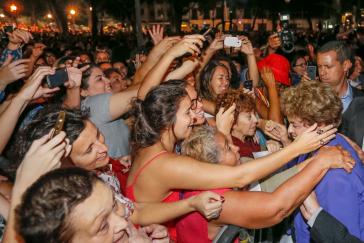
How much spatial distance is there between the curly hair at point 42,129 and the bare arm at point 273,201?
0.98m

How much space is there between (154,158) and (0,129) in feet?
3.70

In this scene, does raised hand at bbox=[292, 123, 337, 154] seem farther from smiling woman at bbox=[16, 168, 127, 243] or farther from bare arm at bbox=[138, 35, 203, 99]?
bare arm at bbox=[138, 35, 203, 99]

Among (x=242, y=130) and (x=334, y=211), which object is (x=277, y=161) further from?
(x=242, y=130)

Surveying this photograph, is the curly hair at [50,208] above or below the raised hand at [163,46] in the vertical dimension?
below

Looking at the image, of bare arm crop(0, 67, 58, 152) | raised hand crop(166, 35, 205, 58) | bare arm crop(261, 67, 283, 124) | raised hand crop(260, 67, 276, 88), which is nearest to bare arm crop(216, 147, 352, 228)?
raised hand crop(166, 35, 205, 58)

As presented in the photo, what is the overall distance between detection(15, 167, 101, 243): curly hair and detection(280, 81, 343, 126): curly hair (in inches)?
60.9

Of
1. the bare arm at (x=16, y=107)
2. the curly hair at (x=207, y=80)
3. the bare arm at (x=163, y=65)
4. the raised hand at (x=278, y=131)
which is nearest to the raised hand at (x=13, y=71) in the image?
the bare arm at (x=16, y=107)

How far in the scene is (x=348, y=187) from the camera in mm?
2258

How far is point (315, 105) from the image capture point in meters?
2.53

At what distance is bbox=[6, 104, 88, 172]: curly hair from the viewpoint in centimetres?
228

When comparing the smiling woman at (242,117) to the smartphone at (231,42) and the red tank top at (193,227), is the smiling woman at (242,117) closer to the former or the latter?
the smartphone at (231,42)

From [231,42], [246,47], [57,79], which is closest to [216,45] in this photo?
[231,42]

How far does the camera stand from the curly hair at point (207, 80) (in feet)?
15.8

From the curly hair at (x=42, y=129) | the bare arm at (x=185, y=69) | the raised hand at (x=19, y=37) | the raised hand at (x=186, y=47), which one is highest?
the raised hand at (x=19, y=37)
